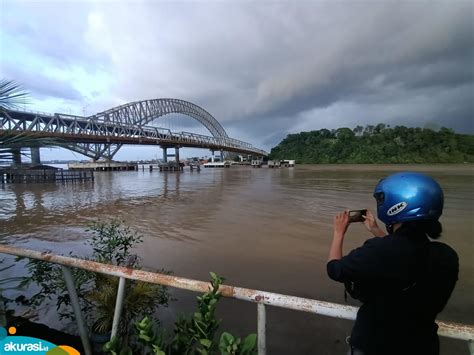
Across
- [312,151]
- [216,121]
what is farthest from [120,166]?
[312,151]

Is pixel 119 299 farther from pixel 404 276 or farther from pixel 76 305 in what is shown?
pixel 404 276

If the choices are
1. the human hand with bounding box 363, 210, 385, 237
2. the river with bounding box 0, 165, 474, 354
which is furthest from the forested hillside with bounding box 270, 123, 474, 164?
the human hand with bounding box 363, 210, 385, 237

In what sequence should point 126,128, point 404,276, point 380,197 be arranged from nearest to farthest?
point 404,276, point 380,197, point 126,128

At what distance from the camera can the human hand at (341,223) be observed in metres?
1.54

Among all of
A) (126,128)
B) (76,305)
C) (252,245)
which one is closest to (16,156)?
(76,305)

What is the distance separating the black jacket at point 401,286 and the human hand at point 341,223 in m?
0.27

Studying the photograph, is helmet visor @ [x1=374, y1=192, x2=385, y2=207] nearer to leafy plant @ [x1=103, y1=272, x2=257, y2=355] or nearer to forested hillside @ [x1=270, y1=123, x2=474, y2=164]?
leafy plant @ [x1=103, y1=272, x2=257, y2=355]

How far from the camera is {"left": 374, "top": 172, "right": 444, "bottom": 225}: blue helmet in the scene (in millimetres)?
1299

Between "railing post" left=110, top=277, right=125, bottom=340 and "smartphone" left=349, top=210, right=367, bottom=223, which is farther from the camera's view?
"railing post" left=110, top=277, right=125, bottom=340

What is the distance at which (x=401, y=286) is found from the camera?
118 cm

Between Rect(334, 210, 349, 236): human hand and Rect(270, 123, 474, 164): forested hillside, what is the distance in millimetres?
93161

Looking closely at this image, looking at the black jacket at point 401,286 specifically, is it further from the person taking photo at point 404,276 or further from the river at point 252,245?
the river at point 252,245

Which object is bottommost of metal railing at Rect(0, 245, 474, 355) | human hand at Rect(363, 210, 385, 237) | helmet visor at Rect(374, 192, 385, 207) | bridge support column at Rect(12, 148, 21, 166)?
metal railing at Rect(0, 245, 474, 355)

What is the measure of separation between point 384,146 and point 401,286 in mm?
100444
